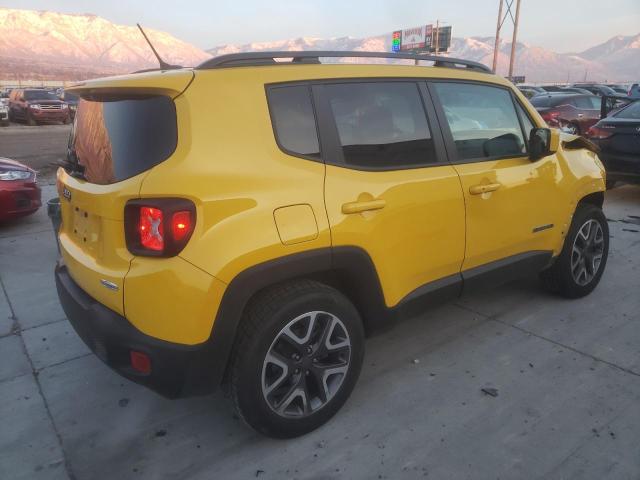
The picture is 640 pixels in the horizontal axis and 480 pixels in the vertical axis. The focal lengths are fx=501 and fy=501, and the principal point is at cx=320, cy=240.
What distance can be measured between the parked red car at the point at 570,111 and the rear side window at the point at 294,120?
11.9 m

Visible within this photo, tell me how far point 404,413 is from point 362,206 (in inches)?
44.2

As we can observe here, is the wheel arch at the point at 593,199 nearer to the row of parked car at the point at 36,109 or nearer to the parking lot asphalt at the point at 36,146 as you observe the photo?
the parking lot asphalt at the point at 36,146

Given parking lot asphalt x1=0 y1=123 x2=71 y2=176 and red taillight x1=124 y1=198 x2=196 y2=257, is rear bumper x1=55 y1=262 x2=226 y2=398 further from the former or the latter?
parking lot asphalt x1=0 y1=123 x2=71 y2=176

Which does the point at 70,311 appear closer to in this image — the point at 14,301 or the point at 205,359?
the point at 205,359

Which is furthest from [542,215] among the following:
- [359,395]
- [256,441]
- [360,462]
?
[256,441]

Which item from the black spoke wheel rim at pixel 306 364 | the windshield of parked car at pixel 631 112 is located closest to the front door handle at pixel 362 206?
the black spoke wheel rim at pixel 306 364

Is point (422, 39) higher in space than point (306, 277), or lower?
higher

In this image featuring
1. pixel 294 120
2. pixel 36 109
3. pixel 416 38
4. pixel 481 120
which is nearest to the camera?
pixel 294 120

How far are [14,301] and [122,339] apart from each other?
8.45 ft

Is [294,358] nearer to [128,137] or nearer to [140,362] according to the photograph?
[140,362]

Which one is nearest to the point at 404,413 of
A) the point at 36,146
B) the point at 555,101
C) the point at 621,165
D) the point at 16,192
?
the point at 16,192

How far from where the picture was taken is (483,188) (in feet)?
9.74

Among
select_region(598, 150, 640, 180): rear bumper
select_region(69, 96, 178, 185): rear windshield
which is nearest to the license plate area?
select_region(69, 96, 178, 185): rear windshield

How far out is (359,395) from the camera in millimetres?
2791
